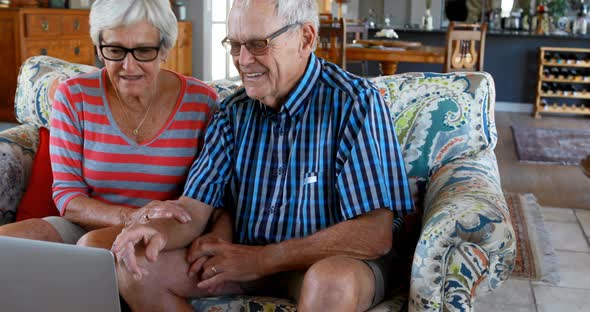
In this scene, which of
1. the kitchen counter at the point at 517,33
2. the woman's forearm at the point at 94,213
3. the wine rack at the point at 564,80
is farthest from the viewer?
the kitchen counter at the point at 517,33

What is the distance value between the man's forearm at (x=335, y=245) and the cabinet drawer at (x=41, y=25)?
4.61 metres

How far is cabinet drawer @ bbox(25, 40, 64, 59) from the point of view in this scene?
5.53 meters

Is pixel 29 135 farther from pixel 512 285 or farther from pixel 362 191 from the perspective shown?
pixel 512 285

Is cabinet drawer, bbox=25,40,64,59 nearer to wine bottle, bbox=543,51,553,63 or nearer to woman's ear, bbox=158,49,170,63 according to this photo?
woman's ear, bbox=158,49,170,63

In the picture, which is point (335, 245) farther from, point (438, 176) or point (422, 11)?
point (422, 11)

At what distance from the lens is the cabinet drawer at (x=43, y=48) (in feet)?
18.1

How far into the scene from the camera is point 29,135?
7.45 feet

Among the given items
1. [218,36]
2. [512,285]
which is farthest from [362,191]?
[218,36]

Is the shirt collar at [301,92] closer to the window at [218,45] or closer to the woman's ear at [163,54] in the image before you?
the woman's ear at [163,54]

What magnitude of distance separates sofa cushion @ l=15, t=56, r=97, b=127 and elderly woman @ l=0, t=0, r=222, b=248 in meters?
0.42

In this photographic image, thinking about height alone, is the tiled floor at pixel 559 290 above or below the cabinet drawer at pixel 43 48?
below

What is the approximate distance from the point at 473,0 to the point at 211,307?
27.2 ft

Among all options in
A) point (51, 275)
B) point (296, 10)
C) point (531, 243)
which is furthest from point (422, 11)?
point (51, 275)

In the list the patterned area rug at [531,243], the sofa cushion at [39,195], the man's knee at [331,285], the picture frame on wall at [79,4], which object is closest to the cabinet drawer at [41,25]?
the picture frame on wall at [79,4]
